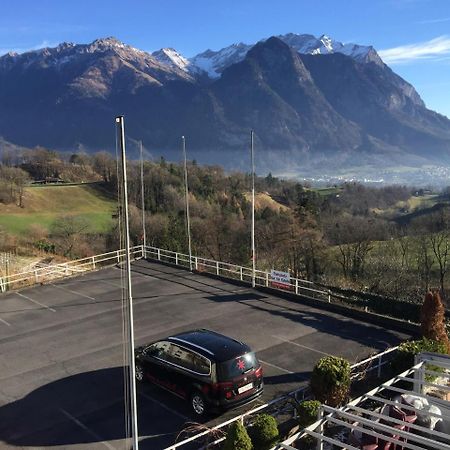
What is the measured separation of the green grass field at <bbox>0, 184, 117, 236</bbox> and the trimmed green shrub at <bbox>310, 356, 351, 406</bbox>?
66.2 m

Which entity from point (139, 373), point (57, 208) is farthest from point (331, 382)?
point (57, 208)

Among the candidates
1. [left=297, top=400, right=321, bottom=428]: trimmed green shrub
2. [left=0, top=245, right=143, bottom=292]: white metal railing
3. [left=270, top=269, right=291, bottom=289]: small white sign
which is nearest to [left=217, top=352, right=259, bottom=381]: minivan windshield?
[left=297, top=400, right=321, bottom=428]: trimmed green shrub

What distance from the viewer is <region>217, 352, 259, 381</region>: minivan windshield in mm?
12867

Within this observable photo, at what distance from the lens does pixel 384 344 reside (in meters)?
18.4

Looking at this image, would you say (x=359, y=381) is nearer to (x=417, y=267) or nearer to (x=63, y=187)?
(x=417, y=267)

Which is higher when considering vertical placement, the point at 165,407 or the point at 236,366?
the point at 236,366

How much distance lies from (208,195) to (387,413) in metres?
90.1

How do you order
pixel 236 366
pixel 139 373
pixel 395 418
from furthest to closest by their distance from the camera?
pixel 139 373, pixel 236 366, pixel 395 418

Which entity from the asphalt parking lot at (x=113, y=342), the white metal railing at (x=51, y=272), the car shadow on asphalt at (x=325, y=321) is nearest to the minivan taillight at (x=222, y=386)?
the asphalt parking lot at (x=113, y=342)

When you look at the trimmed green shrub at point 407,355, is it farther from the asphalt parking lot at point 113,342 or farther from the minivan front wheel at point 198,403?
the minivan front wheel at point 198,403

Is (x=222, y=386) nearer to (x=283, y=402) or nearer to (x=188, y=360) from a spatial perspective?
(x=188, y=360)

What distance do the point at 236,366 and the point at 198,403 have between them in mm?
1347

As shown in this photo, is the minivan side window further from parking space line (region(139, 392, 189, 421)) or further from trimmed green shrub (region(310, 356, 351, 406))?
trimmed green shrub (region(310, 356, 351, 406))

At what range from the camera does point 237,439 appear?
35.1ft
